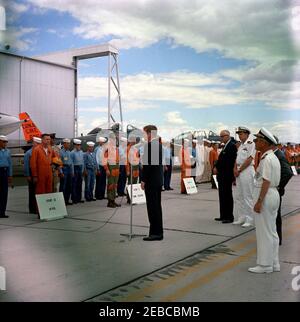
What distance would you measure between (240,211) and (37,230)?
3.06 m

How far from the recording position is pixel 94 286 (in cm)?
321

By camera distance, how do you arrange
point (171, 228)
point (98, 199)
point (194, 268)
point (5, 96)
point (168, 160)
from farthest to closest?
point (168, 160)
point (98, 199)
point (171, 228)
point (194, 268)
point (5, 96)

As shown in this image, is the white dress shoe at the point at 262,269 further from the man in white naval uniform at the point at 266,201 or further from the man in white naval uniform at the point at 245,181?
the man in white naval uniform at the point at 245,181

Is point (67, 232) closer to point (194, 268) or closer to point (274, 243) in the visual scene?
point (194, 268)

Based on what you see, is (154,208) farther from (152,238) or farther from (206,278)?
(206,278)

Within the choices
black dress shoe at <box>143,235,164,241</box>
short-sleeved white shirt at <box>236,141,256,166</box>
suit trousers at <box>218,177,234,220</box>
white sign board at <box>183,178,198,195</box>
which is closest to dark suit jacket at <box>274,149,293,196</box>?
short-sleeved white shirt at <box>236,141,256,166</box>

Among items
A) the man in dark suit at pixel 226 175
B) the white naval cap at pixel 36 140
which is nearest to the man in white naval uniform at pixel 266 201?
the man in dark suit at pixel 226 175

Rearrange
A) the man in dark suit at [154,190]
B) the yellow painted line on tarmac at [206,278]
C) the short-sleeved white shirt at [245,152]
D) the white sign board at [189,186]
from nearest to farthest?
the yellow painted line on tarmac at [206,278], the man in dark suit at [154,190], the short-sleeved white shirt at [245,152], the white sign board at [189,186]

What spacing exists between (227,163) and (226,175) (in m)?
0.19

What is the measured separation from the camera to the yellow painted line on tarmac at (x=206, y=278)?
300cm

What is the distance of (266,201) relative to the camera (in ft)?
11.4

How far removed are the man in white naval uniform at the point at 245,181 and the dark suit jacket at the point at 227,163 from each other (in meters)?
0.19

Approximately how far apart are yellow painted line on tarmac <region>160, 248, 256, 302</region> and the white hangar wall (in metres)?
1.64
